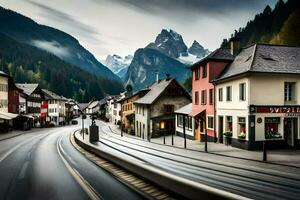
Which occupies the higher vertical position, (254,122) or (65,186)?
(254,122)

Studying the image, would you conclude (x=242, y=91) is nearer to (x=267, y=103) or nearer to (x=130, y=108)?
(x=267, y=103)

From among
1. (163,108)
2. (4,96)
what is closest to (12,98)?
(4,96)

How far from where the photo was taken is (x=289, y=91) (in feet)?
87.5

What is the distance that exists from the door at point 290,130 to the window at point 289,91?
6.07ft

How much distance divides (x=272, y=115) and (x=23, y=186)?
2058cm

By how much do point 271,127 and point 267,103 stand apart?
2.12 metres

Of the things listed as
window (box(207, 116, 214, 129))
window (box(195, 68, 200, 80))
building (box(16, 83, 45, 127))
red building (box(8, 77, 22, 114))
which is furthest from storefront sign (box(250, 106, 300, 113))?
building (box(16, 83, 45, 127))

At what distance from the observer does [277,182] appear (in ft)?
44.5

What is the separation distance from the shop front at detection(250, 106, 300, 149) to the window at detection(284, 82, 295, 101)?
96 cm

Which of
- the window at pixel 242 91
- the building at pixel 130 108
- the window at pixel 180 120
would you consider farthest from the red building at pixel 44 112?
the window at pixel 242 91

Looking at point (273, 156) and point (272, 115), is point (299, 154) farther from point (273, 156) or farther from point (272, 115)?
point (272, 115)

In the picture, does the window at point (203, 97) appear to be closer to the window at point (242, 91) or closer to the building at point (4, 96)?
the window at point (242, 91)

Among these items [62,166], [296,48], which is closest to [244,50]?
[296,48]

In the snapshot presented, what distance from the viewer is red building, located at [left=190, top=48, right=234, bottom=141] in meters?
33.0
